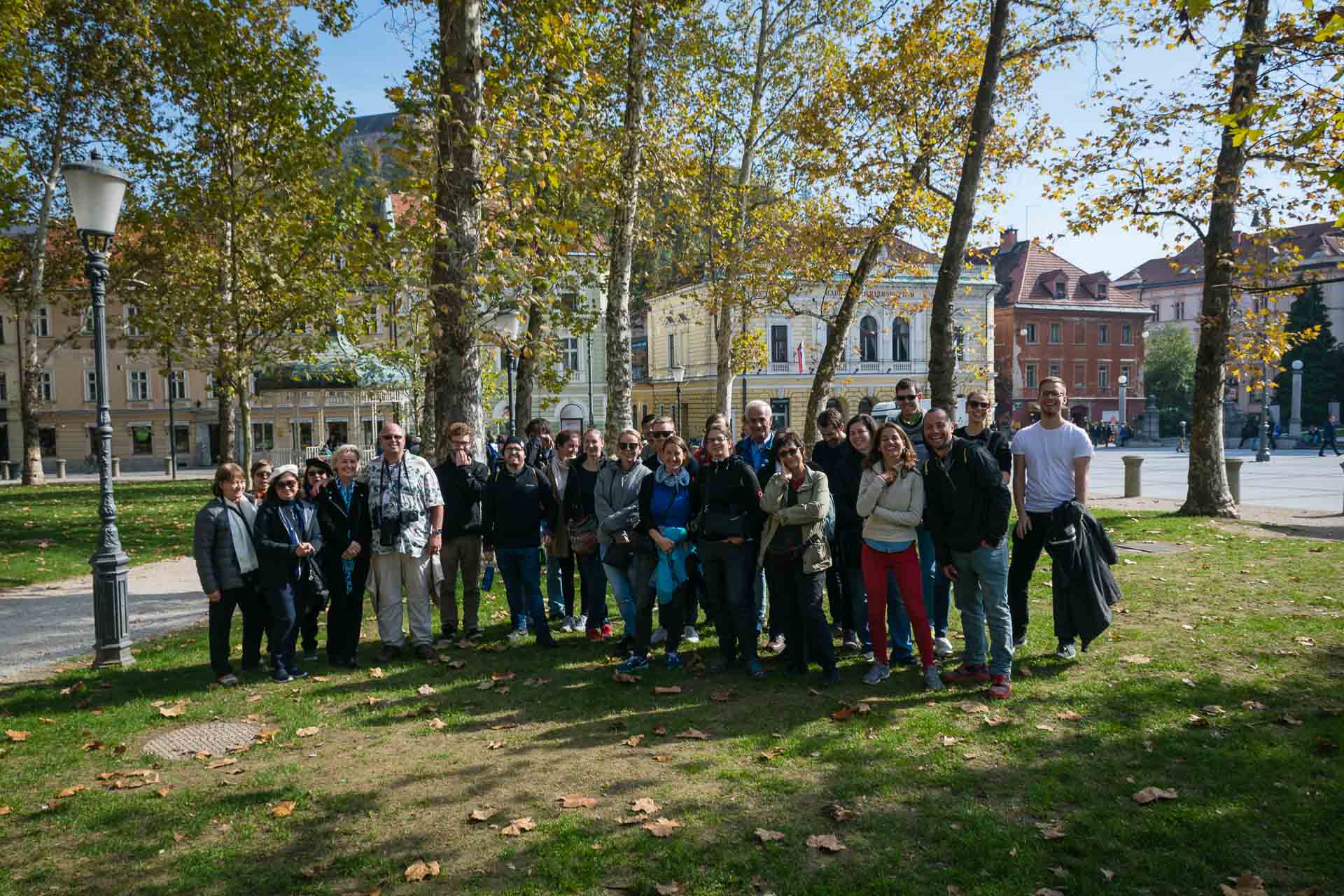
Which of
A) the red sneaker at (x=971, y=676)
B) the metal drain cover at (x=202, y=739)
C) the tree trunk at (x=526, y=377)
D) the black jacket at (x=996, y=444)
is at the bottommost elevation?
the metal drain cover at (x=202, y=739)

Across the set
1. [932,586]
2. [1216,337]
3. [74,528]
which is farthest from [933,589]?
[74,528]

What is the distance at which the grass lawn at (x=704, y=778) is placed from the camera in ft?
12.7

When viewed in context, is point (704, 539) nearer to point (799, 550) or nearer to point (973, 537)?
point (799, 550)

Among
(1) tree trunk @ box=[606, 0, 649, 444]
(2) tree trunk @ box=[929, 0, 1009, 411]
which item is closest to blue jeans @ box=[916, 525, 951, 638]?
(2) tree trunk @ box=[929, 0, 1009, 411]

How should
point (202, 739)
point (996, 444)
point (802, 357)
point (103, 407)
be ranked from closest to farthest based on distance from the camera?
point (202, 739), point (996, 444), point (103, 407), point (802, 357)

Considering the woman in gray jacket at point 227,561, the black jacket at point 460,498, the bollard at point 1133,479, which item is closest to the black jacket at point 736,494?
the black jacket at point 460,498

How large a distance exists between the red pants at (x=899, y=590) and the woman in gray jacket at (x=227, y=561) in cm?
495

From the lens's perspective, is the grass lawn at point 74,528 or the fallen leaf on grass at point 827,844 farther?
the grass lawn at point 74,528

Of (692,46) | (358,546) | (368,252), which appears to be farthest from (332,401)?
(358,546)

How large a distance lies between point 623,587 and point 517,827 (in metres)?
3.30

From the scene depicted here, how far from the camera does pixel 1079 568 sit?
664 cm

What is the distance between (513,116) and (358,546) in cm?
611

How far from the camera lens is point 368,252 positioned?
35.2 feet

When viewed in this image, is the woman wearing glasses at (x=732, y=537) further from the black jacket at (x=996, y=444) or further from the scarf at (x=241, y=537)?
the scarf at (x=241, y=537)
